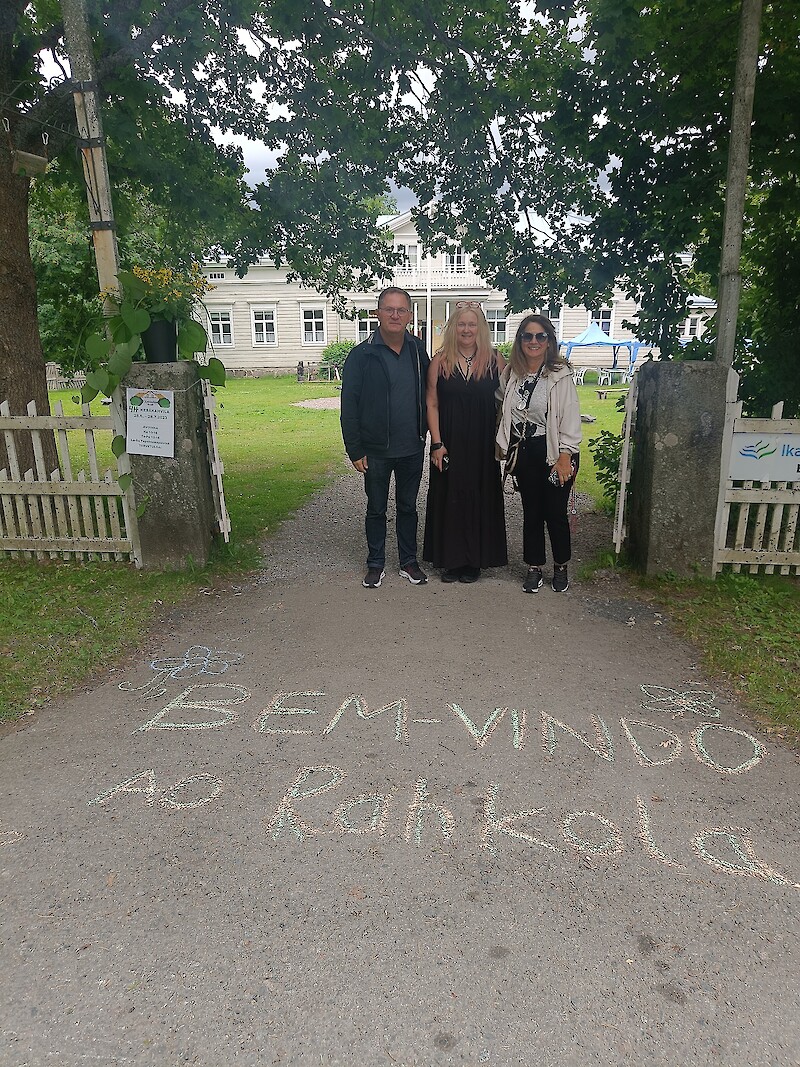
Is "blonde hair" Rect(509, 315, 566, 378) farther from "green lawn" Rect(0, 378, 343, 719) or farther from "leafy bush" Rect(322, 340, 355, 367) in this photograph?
"leafy bush" Rect(322, 340, 355, 367)

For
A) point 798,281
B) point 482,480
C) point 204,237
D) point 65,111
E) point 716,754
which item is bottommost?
point 716,754

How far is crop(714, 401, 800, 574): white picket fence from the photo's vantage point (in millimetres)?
5477

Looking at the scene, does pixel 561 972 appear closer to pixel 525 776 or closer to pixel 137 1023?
pixel 525 776

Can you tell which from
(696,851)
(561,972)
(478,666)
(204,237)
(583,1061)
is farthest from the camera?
(204,237)

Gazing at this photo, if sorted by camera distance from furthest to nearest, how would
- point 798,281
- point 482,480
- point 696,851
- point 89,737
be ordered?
1. point 798,281
2. point 482,480
3. point 89,737
4. point 696,851

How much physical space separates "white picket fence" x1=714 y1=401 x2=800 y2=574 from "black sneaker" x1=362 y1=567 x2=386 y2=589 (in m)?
2.68

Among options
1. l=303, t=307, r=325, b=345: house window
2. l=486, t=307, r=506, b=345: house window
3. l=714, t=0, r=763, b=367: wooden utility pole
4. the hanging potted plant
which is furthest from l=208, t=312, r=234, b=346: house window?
l=714, t=0, r=763, b=367: wooden utility pole

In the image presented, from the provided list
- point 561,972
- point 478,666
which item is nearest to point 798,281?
point 478,666

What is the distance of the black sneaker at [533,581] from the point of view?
5.75 metres

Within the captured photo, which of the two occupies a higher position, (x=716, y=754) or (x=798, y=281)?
(x=798, y=281)

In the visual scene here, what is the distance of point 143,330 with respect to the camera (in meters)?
5.60

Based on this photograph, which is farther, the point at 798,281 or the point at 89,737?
the point at 798,281

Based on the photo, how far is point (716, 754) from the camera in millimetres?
3551

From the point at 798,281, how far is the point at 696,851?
5728mm
